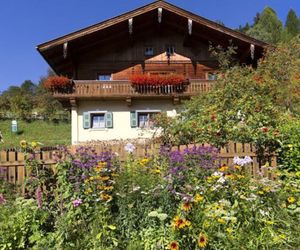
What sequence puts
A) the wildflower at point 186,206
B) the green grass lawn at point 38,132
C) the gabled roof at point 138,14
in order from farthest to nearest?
1. the green grass lawn at point 38,132
2. the gabled roof at point 138,14
3. the wildflower at point 186,206

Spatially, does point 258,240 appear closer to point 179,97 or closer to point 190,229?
point 190,229

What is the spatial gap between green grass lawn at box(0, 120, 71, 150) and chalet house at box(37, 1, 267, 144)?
414 inches

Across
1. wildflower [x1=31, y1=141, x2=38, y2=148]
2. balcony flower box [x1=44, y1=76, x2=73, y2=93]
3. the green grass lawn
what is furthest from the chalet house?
wildflower [x1=31, y1=141, x2=38, y2=148]

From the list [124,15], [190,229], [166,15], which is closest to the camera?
[190,229]

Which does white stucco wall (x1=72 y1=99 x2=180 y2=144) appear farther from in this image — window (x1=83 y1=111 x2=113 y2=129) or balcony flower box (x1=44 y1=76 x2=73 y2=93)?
balcony flower box (x1=44 y1=76 x2=73 y2=93)

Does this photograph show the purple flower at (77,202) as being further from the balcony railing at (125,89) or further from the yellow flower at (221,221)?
the balcony railing at (125,89)

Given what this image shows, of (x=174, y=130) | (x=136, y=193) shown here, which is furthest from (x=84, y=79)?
(x=136, y=193)

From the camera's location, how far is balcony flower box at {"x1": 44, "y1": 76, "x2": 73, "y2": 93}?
1825cm

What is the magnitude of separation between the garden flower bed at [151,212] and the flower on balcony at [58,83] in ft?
46.7

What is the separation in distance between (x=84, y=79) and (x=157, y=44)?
199 inches

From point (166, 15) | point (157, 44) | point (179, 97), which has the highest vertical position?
point (166, 15)

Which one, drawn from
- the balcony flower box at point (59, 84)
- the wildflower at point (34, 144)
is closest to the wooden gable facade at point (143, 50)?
the balcony flower box at point (59, 84)

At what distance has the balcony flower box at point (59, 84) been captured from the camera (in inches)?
719

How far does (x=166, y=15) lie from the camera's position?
64.5 ft
